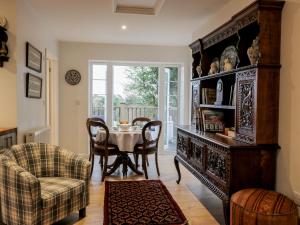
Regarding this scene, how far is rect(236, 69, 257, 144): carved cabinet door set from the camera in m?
2.54

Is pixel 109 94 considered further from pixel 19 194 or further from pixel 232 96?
pixel 19 194

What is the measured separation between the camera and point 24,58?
370 cm

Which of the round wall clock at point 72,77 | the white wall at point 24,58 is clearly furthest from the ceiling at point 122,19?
the round wall clock at point 72,77

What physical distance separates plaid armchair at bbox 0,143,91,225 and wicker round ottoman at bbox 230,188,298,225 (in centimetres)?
154

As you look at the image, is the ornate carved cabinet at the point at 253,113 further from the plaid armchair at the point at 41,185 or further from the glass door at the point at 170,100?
the glass door at the point at 170,100

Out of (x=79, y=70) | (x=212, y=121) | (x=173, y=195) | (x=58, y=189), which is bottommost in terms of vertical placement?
(x=173, y=195)

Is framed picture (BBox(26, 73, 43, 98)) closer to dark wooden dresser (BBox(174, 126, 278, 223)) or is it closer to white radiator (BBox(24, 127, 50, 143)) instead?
white radiator (BBox(24, 127, 50, 143))

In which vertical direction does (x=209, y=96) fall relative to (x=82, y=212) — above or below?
above

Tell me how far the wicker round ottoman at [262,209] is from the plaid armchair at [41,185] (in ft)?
5.05

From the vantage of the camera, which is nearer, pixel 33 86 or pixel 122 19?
pixel 33 86

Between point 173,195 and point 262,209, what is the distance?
1.82m

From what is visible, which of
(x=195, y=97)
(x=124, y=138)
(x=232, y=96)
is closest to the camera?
(x=232, y=96)

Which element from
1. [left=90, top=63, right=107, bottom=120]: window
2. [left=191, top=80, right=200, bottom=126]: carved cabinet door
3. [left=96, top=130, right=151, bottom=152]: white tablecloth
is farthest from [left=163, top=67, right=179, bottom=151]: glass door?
[left=191, top=80, right=200, bottom=126]: carved cabinet door

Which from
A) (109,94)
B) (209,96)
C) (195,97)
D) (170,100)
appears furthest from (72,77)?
(209,96)
